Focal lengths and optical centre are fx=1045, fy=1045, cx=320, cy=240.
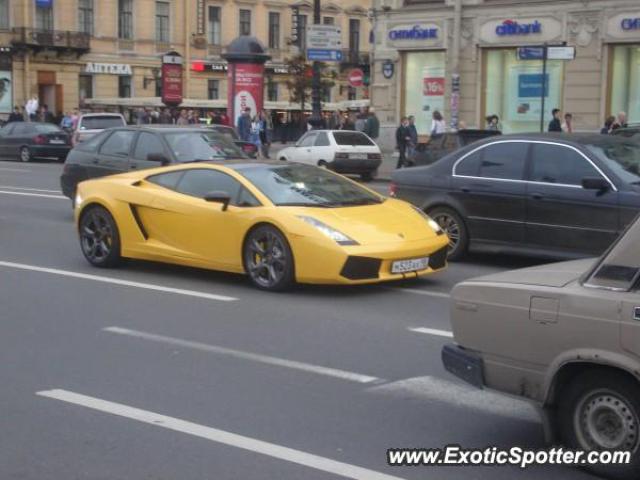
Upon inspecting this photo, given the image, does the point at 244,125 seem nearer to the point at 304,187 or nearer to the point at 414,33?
the point at 414,33

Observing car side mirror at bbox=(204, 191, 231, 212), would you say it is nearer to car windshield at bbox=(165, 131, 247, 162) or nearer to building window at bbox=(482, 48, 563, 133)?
car windshield at bbox=(165, 131, 247, 162)

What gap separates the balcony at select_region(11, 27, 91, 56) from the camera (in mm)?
55125

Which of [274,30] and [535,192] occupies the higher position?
[274,30]

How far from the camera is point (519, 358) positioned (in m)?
5.16

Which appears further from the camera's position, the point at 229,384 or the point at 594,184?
the point at 594,184

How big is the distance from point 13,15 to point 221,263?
161 ft

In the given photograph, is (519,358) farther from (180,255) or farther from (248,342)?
(180,255)

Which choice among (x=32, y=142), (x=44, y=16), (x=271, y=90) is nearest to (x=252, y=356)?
(x=32, y=142)

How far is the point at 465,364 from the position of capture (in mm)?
5426

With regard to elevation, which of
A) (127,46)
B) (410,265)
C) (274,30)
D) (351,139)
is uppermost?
(274,30)

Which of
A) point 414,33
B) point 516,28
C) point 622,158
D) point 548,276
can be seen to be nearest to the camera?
point 548,276

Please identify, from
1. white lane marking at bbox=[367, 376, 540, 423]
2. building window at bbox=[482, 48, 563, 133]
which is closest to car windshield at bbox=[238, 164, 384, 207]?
white lane marking at bbox=[367, 376, 540, 423]

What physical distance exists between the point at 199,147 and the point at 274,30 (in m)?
53.0

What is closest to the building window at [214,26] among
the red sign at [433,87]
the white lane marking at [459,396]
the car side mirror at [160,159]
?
the red sign at [433,87]
